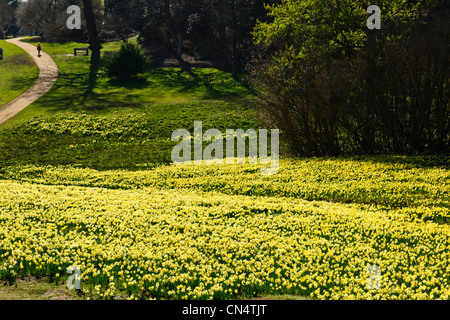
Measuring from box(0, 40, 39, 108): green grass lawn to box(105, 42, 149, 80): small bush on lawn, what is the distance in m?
8.90

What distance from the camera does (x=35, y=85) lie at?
4684 centimetres

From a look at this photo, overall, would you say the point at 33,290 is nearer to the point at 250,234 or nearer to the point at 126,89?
the point at 250,234

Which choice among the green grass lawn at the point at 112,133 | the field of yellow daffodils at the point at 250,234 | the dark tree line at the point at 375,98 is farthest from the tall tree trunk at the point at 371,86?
the green grass lawn at the point at 112,133

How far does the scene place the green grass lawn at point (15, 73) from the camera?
4380cm

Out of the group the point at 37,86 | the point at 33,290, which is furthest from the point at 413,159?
the point at 37,86

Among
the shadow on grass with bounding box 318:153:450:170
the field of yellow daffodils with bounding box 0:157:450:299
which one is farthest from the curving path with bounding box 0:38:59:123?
the shadow on grass with bounding box 318:153:450:170

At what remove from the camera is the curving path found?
38050mm

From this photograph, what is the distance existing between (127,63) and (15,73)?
45.7ft

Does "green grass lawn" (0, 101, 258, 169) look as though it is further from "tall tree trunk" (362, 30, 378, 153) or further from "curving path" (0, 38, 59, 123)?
"tall tree trunk" (362, 30, 378, 153)

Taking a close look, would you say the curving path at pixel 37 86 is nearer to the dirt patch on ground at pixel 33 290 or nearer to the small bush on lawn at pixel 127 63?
the small bush on lawn at pixel 127 63

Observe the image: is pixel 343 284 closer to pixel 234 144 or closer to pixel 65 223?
pixel 65 223

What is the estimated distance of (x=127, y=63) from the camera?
4906cm
